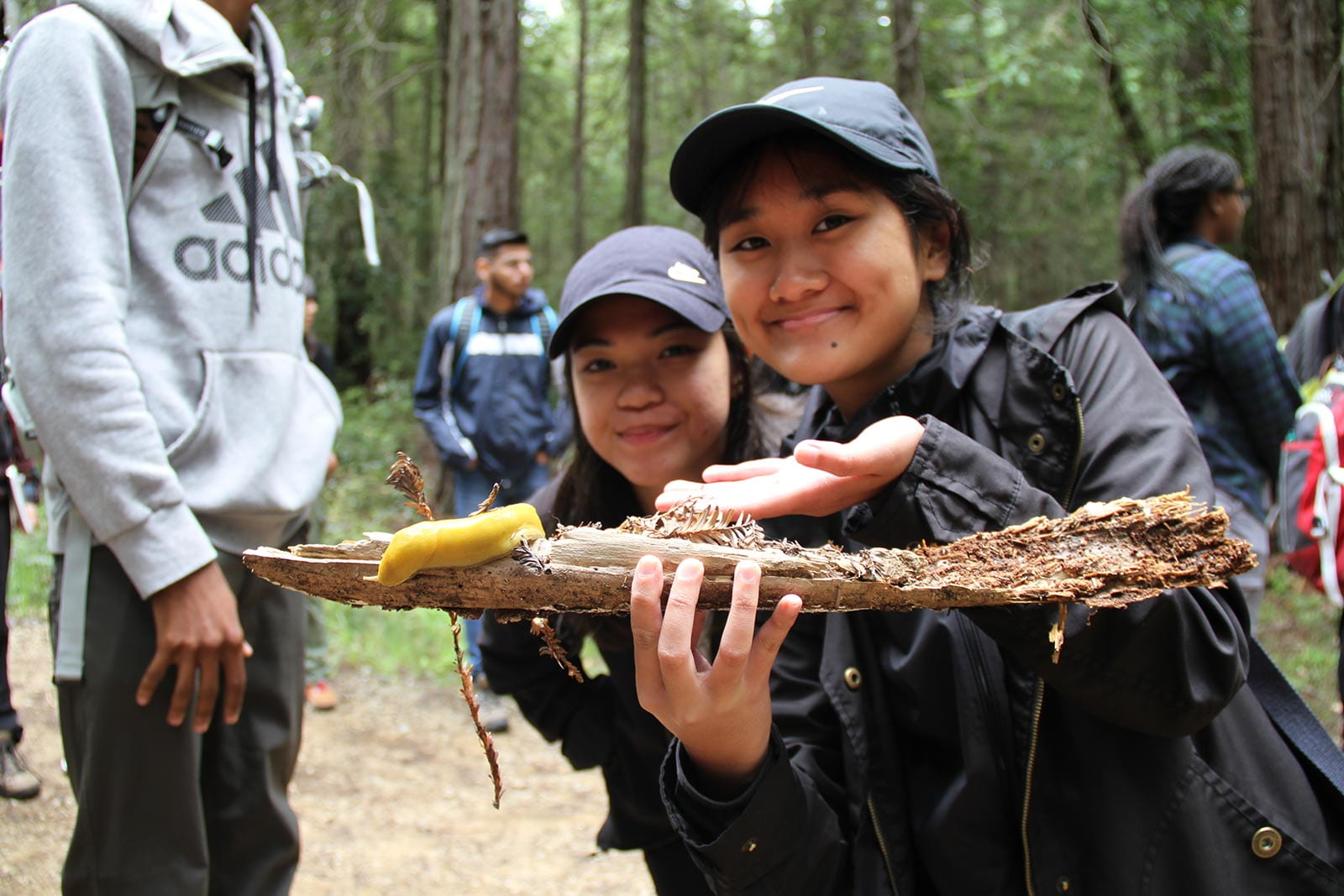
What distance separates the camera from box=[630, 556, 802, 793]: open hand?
54.4 inches

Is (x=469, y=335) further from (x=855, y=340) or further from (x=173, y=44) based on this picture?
(x=855, y=340)

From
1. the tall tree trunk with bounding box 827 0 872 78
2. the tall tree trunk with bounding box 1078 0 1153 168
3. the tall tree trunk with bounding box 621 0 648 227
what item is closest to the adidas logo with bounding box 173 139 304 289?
the tall tree trunk with bounding box 1078 0 1153 168

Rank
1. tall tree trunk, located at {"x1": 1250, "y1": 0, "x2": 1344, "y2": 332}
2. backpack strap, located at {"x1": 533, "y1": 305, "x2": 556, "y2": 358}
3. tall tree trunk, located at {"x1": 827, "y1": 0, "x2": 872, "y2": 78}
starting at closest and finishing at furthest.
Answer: backpack strap, located at {"x1": 533, "y1": 305, "x2": 556, "y2": 358}
tall tree trunk, located at {"x1": 1250, "y1": 0, "x2": 1344, "y2": 332}
tall tree trunk, located at {"x1": 827, "y1": 0, "x2": 872, "y2": 78}

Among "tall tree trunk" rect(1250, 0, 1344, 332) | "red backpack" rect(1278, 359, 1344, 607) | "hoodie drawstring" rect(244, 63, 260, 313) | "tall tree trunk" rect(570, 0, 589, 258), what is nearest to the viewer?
"hoodie drawstring" rect(244, 63, 260, 313)

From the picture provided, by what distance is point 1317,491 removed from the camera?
3.54 m

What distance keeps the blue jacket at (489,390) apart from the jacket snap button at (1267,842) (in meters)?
5.03

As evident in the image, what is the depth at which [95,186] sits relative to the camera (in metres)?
2.21

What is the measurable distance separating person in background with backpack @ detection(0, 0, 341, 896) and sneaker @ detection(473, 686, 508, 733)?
2.92 metres

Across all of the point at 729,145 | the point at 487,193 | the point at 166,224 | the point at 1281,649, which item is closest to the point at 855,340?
the point at 729,145

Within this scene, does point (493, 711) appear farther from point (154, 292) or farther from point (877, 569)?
point (877, 569)

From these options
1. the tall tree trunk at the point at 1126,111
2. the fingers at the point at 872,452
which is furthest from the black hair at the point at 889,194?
the tall tree trunk at the point at 1126,111

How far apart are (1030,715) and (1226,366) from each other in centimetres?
321

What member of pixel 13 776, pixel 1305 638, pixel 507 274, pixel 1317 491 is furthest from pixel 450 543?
pixel 1305 638

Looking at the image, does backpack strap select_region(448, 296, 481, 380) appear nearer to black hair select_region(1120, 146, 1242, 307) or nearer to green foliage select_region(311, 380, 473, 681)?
green foliage select_region(311, 380, 473, 681)
